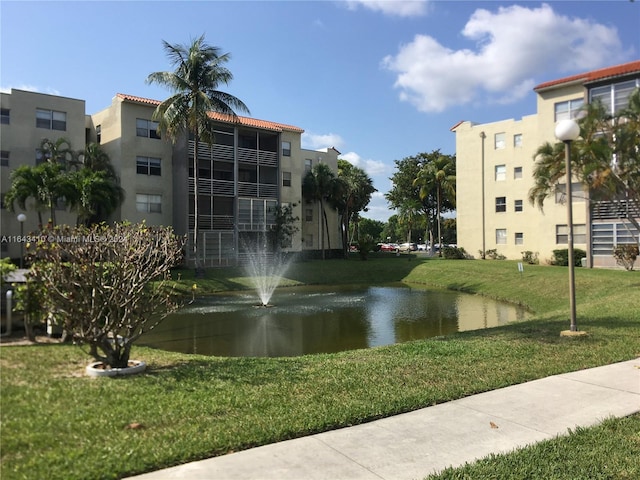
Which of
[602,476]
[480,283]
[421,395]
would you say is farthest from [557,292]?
[602,476]

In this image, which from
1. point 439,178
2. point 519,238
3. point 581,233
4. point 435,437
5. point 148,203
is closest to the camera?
point 435,437

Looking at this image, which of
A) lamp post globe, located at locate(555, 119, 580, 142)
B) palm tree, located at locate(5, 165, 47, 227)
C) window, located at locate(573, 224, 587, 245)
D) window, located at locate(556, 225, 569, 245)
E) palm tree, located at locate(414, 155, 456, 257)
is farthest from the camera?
palm tree, located at locate(414, 155, 456, 257)

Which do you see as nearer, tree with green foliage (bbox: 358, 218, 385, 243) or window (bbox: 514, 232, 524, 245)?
window (bbox: 514, 232, 524, 245)

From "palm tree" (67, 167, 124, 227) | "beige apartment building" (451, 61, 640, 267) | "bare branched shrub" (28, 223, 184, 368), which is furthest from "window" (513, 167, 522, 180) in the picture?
"bare branched shrub" (28, 223, 184, 368)

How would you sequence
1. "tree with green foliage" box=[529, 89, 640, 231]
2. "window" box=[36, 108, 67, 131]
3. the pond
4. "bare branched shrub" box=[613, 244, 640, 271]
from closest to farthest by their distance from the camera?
the pond
"tree with green foliage" box=[529, 89, 640, 231]
"bare branched shrub" box=[613, 244, 640, 271]
"window" box=[36, 108, 67, 131]

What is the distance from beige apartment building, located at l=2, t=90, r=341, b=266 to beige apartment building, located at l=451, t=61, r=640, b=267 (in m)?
15.6

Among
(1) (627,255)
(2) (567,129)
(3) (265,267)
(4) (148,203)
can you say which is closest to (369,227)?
(3) (265,267)

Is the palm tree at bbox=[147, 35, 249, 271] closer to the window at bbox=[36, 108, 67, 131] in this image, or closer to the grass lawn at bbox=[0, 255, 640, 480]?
the window at bbox=[36, 108, 67, 131]

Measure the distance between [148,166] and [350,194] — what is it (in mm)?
19962

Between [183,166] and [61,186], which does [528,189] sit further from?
[61,186]

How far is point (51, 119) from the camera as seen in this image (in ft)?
107

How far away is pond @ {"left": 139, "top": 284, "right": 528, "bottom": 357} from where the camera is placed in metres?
13.3

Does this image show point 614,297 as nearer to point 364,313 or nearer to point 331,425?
point 364,313

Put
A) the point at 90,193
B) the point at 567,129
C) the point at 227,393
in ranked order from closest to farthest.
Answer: the point at 227,393
the point at 567,129
the point at 90,193
